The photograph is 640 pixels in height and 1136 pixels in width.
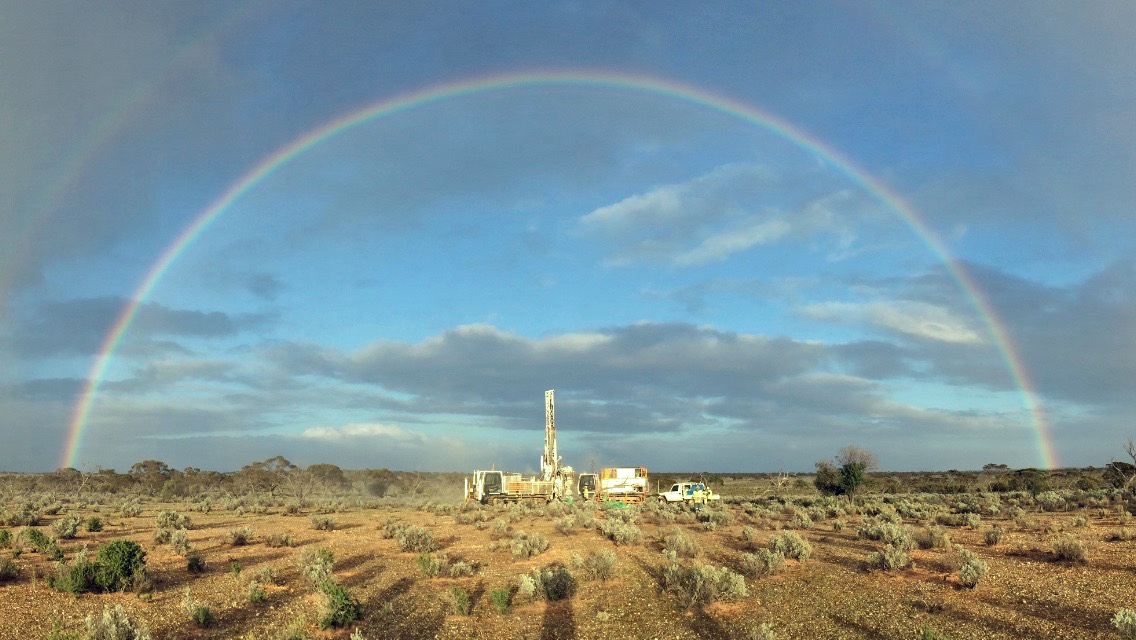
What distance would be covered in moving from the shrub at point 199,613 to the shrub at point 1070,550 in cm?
2111

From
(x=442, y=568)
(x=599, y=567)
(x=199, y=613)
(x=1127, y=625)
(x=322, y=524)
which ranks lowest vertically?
(x=322, y=524)

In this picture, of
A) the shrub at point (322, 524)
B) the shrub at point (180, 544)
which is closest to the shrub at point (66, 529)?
the shrub at point (180, 544)

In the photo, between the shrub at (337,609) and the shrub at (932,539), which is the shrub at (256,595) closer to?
the shrub at (337,609)

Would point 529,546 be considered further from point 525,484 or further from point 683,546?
point 525,484

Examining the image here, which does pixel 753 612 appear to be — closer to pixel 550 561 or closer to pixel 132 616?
pixel 550 561

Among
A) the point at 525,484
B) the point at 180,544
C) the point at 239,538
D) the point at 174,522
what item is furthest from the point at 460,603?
the point at 525,484

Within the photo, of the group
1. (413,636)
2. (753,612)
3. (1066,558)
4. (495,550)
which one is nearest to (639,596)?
(753,612)

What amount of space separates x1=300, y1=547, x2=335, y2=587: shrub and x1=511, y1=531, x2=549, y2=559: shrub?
587 centimetres

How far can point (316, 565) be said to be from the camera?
1877 centimetres

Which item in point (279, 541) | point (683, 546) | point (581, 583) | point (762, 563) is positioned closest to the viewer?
point (581, 583)

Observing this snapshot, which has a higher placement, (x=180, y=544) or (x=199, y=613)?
(x=180, y=544)

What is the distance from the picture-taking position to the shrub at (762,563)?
739 inches

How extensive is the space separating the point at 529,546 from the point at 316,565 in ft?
24.3

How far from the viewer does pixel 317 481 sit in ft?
303
